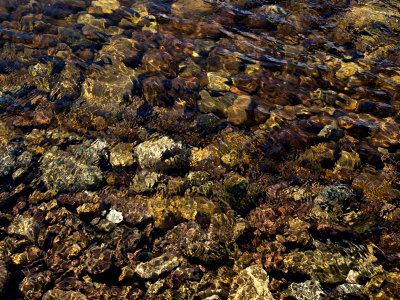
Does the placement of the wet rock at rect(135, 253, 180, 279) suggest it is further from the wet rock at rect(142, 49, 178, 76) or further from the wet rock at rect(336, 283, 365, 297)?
the wet rock at rect(142, 49, 178, 76)

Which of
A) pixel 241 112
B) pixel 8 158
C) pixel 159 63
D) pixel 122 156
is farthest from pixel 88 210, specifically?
pixel 159 63

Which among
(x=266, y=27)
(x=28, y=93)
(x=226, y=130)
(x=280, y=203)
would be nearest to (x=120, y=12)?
(x=28, y=93)

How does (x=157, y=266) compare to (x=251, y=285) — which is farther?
(x=157, y=266)

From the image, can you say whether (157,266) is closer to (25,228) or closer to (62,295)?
(62,295)

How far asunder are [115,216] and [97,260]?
0.83m

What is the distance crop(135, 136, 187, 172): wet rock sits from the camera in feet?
17.6

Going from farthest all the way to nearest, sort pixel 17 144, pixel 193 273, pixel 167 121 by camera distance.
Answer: pixel 167 121 → pixel 17 144 → pixel 193 273

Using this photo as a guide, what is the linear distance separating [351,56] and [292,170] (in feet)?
15.0

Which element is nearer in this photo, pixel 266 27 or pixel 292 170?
pixel 292 170

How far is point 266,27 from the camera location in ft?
27.4

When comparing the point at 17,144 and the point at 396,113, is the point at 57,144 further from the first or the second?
the point at 396,113

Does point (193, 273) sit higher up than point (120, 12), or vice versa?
point (120, 12)

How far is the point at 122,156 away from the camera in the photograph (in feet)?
18.1

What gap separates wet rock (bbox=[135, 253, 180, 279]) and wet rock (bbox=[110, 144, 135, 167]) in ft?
7.04
